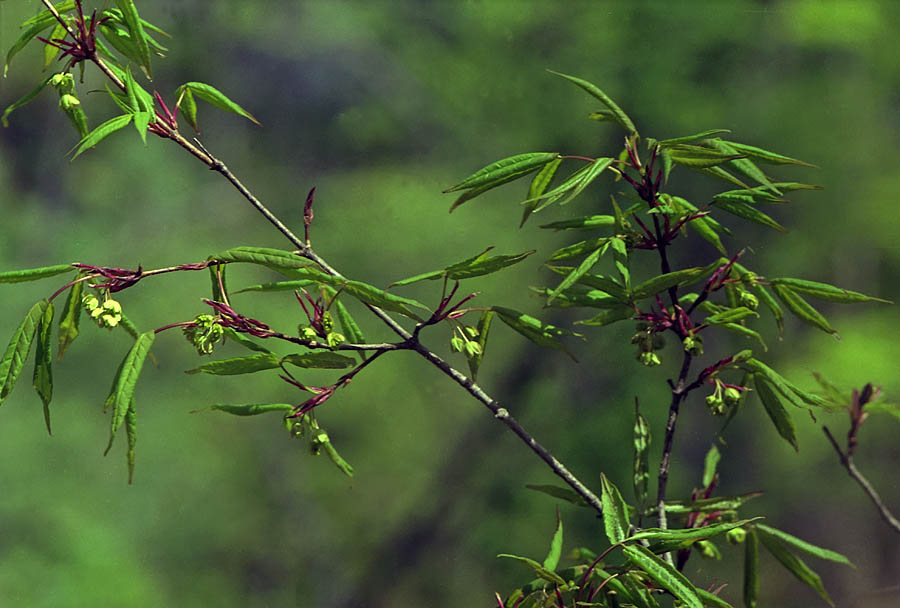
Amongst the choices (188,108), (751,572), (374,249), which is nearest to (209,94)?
(188,108)

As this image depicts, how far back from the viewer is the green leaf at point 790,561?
0.39 m

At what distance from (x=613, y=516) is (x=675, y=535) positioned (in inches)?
1.0

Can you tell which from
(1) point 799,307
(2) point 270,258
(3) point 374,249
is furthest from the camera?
(3) point 374,249

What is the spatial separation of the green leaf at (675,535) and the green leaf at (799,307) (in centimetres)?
12

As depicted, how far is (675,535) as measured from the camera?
285 millimetres

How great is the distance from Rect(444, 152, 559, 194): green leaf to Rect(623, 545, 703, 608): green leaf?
14cm

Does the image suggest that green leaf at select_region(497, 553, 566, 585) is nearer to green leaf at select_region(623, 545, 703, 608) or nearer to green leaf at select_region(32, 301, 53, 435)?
green leaf at select_region(623, 545, 703, 608)

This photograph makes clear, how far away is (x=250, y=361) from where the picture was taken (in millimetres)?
317

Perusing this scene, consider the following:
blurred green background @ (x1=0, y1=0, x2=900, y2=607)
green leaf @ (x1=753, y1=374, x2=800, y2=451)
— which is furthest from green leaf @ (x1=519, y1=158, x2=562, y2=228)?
blurred green background @ (x1=0, y1=0, x2=900, y2=607)

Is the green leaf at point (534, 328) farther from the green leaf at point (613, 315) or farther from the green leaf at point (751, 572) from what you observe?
the green leaf at point (751, 572)

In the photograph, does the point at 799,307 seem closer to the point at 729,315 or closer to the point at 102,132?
the point at 729,315

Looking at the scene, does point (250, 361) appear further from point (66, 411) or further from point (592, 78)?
point (66, 411)

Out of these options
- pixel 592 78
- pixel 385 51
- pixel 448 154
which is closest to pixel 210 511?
pixel 448 154

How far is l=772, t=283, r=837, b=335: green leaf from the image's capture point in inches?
14.2
